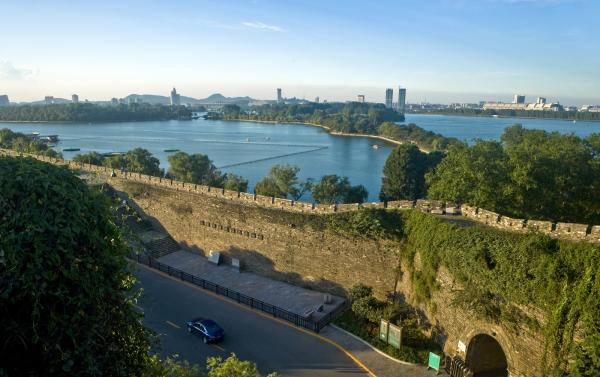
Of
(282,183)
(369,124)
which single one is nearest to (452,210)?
(282,183)

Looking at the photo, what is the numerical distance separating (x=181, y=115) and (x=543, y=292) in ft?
535

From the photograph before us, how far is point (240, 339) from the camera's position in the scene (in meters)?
14.0

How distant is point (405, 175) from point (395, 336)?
21275mm

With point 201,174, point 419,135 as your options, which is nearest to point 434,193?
point 201,174

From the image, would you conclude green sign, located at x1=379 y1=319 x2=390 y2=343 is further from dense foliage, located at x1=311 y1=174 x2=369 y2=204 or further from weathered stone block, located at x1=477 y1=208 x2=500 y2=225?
dense foliage, located at x1=311 y1=174 x2=369 y2=204

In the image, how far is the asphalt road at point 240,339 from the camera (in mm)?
12562

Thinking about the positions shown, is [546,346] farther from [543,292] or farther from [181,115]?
[181,115]

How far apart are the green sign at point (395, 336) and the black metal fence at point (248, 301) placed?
255cm

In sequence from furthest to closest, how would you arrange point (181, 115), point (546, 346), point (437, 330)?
point (181, 115), point (437, 330), point (546, 346)

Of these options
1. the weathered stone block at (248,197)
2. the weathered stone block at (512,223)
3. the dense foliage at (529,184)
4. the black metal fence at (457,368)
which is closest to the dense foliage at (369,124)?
the dense foliage at (529,184)

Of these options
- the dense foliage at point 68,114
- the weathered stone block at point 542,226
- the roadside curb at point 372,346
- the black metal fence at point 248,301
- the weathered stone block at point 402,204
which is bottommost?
the roadside curb at point 372,346

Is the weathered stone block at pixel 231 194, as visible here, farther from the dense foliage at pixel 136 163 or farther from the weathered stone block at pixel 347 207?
the dense foliage at pixel 136 163

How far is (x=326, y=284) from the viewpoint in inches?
680

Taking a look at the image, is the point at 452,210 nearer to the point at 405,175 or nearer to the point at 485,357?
the point at 485,357
